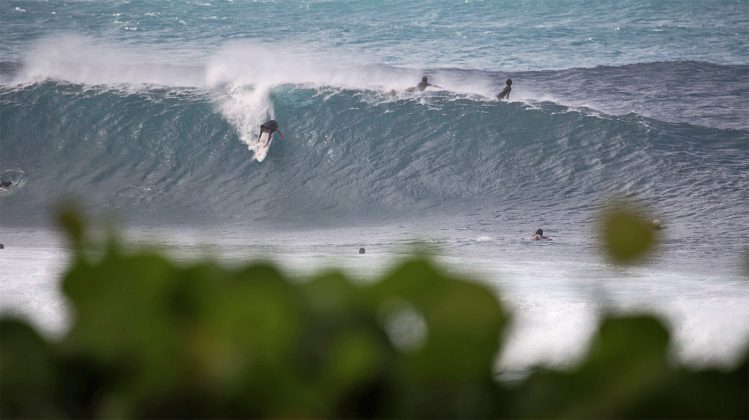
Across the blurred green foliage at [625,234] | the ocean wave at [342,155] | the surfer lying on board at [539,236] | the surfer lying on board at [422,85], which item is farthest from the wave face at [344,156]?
the blurred green foliage at [625,234]

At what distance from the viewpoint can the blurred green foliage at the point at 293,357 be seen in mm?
183

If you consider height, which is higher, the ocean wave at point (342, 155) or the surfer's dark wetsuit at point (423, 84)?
the surfer's dark wetsuit at point (423, 84)

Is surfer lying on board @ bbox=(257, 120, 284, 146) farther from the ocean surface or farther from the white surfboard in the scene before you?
the ocean surface

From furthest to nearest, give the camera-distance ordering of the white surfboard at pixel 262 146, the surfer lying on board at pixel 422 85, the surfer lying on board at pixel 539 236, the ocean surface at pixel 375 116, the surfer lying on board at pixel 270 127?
1. the surfer lying on board at pixel 422 85
2. the white surfboard at pixel 262 146
3. the surfer lying on board at pixel 270 127
4. the ocean surface at pixel 375 116
5. the surfer lying on board at pixel 539 236

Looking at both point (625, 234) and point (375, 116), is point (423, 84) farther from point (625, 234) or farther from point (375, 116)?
point (625, 234)

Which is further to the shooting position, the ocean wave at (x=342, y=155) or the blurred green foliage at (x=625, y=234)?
the ocean wave at (x=342, y=155)

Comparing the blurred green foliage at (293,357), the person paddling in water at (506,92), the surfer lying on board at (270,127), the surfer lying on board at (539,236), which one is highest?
the blurred green foliage at (293,357)

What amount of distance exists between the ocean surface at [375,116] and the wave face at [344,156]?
0.02m

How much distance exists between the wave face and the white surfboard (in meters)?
0.09

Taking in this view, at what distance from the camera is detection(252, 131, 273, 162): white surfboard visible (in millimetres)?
11211

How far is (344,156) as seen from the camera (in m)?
11.2

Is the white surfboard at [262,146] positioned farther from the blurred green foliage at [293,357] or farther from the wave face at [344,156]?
the blurred green foliage at [293,357]

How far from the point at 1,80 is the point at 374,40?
4725mm

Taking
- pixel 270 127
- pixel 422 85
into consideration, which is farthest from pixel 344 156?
pixel 422 85
